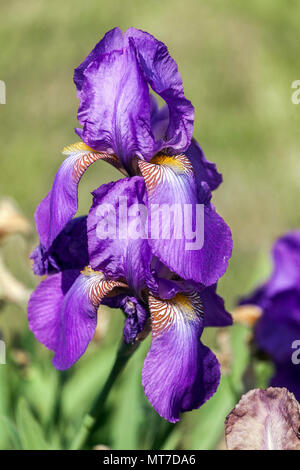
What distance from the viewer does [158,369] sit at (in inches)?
40.0

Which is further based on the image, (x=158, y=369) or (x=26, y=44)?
(x=26, y=44)

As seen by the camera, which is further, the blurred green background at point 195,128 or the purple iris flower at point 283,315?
the blurred green background at point 195,128

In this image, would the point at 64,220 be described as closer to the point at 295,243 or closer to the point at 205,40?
the point at 295,243

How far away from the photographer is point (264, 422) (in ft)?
2.89

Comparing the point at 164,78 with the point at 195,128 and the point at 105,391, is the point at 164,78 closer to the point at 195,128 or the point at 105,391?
the point at 105,391

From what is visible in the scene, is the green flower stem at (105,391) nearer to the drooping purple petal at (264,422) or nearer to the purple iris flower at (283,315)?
the drooping purple petal at (264,422)

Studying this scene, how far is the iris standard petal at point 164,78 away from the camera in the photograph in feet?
3.49

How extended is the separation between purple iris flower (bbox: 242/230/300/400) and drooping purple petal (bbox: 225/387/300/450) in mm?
733

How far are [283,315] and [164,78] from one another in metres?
0.86

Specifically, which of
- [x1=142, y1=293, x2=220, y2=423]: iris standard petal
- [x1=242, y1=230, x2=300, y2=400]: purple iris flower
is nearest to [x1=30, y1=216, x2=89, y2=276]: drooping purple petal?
[x1=142, y1=293, x2=220, y2=423]: iris standard petal

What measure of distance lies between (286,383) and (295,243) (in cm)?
43

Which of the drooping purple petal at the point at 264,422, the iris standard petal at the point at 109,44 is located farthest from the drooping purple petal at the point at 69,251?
the drooping purple petal at the point at 264,422

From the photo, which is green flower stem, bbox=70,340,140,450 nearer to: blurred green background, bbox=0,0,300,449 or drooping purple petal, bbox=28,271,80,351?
drooping purple petal, bbox=28,271,80,351
